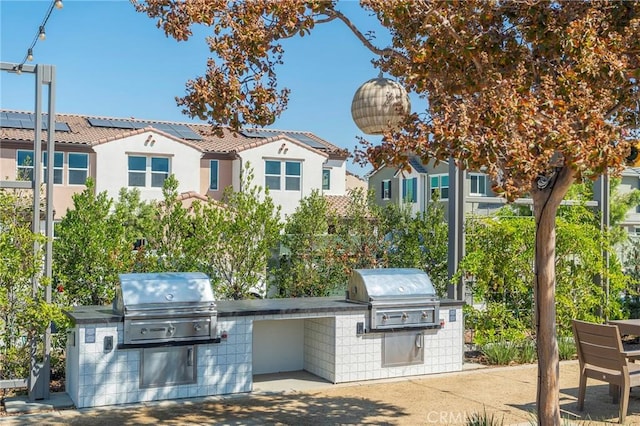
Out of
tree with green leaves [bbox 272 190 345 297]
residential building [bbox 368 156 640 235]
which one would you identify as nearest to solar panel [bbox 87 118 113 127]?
residential building [bbox 368 156 640 235]

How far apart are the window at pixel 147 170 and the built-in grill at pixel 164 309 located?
21.4 metres

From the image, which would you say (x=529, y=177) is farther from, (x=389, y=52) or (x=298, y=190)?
(x=298, y=190)

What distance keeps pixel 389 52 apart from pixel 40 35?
15.5 feet

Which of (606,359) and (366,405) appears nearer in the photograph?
(606,359)

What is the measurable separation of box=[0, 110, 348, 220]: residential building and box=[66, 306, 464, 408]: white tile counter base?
17625 millimetres

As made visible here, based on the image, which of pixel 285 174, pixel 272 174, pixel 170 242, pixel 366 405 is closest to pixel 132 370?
pixel 366 405

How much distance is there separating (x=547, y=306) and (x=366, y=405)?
286 cm

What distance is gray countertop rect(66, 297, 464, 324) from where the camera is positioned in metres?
7.77

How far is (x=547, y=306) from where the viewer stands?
5.91 meters

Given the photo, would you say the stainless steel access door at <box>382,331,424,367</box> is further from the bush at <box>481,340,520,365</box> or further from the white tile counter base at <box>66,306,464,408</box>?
the bush at <box>481,340,520,365</box>

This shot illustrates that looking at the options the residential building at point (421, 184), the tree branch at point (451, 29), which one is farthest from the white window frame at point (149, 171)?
the tree branch at point (451, 29)

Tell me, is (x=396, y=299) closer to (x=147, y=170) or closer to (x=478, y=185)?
(x=147, y=170)

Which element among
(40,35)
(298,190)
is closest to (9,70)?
(40,35)

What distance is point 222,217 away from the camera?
10.8 metres
